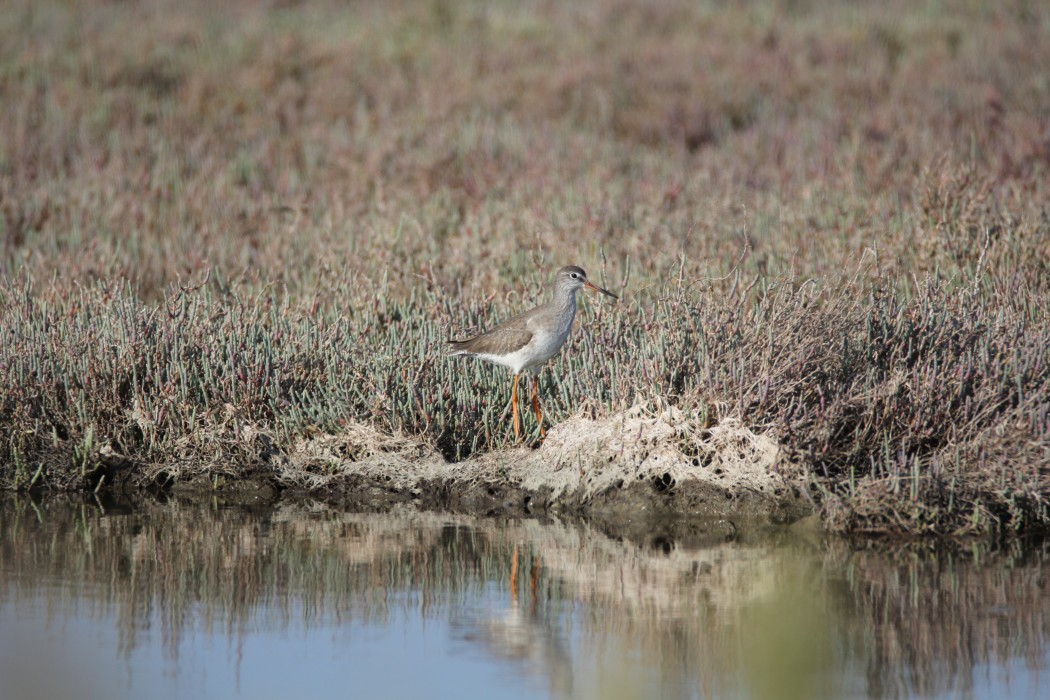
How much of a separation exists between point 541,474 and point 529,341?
2.20ft

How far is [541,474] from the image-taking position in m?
6.96

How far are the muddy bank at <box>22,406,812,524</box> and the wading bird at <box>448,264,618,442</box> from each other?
311 mm

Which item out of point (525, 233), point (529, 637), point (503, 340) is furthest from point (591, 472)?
point (525, 233)

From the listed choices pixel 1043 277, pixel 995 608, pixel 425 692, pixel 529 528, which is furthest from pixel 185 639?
pixel 1043 277

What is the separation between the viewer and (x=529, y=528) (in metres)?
6.60

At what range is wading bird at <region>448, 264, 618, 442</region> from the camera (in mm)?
6953

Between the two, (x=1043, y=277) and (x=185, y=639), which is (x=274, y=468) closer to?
(x=185, y=639)

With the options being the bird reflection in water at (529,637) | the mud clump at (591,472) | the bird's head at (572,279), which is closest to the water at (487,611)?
the bird reflection in water at (529,637)

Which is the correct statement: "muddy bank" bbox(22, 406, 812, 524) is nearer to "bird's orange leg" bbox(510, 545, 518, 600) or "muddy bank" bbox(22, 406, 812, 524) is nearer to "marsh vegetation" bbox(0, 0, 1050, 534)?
"marsh vegetation" bbox(0, 0, 1050, 534)

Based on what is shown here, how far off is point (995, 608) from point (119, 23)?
17058 millimetres

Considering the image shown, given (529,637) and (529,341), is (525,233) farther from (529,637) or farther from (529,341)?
(529,637)

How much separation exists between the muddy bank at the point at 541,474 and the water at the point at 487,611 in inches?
8.6

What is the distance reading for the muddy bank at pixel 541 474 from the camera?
21.7ft

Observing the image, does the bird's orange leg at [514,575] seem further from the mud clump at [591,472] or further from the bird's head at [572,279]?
the bird's head at [572,279]
